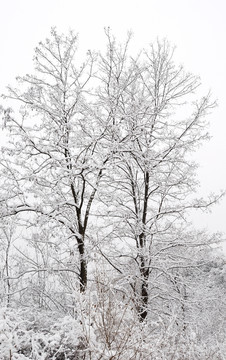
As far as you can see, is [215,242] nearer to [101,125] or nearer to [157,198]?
[157,198]

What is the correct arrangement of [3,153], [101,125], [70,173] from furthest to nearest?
1. [101,125]
2. [3,153]
3. [70,173]

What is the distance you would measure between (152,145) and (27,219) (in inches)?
150

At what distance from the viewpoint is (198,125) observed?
26.5 feet

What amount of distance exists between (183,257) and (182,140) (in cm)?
316

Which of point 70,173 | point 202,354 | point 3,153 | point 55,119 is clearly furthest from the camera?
point 55,119

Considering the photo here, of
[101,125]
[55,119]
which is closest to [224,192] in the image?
[101,125]

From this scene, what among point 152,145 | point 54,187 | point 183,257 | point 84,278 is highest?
point 152,145

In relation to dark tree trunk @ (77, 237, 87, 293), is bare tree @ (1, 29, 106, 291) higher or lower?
higher

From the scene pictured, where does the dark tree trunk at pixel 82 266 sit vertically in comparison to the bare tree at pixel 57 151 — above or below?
below

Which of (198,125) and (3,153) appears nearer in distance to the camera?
(3,153)

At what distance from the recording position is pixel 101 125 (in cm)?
745

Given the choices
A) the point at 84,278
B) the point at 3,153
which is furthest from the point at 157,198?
the point at 3,153

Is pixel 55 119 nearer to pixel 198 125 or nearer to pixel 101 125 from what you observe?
pixel 101 125

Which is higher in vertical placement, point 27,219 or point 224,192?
point 224,192
